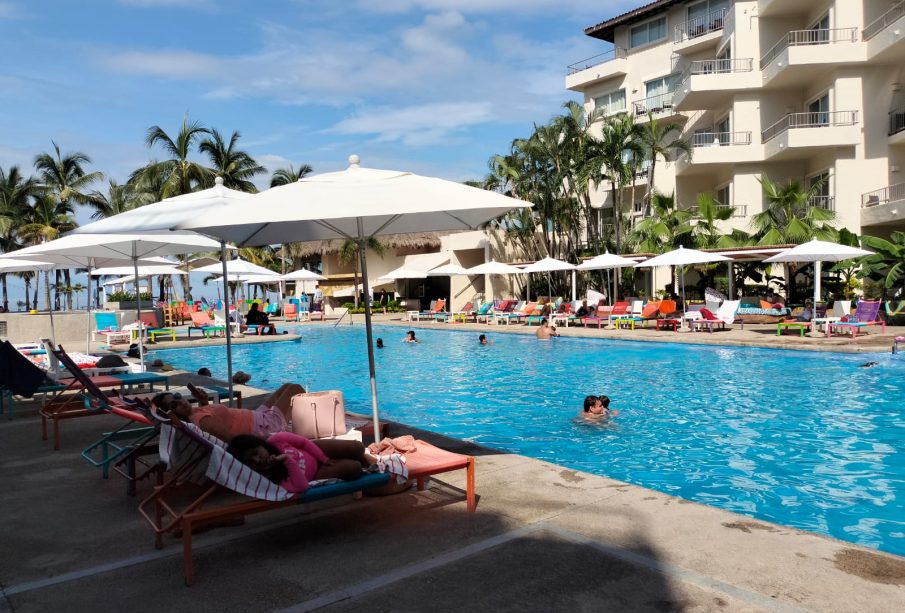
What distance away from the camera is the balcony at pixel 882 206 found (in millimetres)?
22375

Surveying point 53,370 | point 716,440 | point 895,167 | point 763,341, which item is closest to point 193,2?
point 53,370

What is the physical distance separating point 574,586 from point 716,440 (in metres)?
5.81

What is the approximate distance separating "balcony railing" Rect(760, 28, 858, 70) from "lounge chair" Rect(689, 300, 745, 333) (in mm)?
12128

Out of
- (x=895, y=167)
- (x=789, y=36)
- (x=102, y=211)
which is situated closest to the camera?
(x=895, y=167)

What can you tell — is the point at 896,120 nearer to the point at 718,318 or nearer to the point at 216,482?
the point at 718,318

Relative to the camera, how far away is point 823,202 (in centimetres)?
2572

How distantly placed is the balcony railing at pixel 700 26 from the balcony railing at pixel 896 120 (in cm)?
949

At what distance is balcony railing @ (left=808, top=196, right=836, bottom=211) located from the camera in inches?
982

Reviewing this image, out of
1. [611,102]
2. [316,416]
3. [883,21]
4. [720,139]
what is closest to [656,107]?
[611,102]

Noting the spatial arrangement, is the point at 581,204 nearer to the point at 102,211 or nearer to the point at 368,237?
the point at 368,237

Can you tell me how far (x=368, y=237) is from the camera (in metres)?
5.79

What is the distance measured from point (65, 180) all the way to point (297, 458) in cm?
5228

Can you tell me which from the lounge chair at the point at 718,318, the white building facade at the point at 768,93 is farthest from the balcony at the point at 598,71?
the lounge chair at the point at 718,318

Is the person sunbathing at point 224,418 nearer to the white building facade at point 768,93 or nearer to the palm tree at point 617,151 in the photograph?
the white building facade at point 768,93
